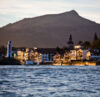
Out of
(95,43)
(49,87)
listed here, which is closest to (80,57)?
(95,43)

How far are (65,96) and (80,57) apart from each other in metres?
157

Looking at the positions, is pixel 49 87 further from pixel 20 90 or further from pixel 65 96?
pixel 65 96

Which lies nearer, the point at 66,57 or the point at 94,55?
the point at 94,55

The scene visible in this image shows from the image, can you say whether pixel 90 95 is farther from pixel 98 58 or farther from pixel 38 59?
pixel 38 59

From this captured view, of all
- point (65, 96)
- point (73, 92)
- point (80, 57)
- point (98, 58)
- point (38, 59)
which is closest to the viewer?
point (65, 96)

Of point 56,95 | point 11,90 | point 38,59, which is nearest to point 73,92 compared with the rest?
point 56,95

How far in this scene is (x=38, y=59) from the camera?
195500 millimetres

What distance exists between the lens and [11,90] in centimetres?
2588

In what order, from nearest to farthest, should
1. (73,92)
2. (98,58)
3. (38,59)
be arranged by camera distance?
1. (73,92)
2. (98,58)
3. (38,59)

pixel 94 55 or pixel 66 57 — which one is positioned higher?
pixel 94 55

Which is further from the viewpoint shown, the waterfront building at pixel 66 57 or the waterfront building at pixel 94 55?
the waterfront building at pixel 66 57

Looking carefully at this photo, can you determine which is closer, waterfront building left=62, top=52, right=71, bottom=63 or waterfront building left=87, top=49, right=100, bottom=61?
waterfront building left=87, top=49, right=100, bottom=61

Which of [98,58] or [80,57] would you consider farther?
[80,57]

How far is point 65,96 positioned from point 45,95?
968 mm
